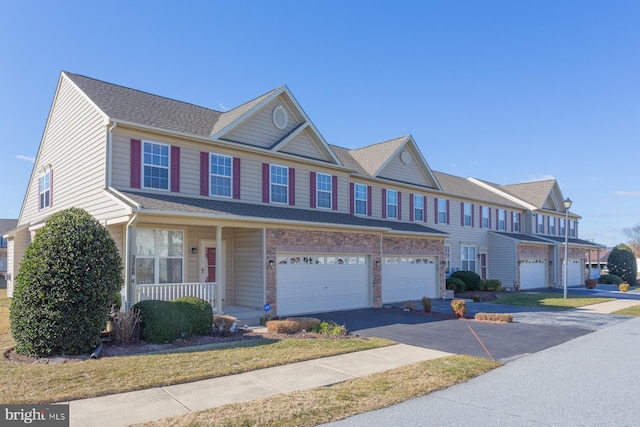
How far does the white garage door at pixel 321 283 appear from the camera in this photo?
1517 centimetres

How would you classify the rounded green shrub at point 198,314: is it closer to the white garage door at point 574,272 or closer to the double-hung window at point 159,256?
the double-hung window at point 159,256

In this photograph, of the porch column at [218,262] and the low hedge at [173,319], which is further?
the porch column at [218,262]

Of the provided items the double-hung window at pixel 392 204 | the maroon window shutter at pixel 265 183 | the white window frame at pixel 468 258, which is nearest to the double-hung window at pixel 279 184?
the maroon window shutter at pixel 265 183

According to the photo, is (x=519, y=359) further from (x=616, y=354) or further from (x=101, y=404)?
(x=101, y=404)

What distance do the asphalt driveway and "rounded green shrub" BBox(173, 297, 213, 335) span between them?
4.04 meters

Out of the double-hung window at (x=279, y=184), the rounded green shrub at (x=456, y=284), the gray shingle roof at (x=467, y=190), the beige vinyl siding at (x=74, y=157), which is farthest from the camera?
the gray shingle roof at (x=467, y=190)

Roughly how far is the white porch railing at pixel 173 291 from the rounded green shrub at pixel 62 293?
113 inches

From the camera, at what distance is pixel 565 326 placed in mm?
13945

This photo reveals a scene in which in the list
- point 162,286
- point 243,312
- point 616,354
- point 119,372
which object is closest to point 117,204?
point 162,286

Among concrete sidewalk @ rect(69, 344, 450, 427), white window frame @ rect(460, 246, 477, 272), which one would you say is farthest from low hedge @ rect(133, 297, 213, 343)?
white window frame @ rect(460, 246, 477, 272)

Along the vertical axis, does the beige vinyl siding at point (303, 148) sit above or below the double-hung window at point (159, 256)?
above

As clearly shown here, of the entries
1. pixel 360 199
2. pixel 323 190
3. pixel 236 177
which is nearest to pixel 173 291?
pixel 236 177

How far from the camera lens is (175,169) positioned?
1432 cm

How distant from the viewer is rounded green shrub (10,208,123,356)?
28.1ft
